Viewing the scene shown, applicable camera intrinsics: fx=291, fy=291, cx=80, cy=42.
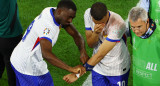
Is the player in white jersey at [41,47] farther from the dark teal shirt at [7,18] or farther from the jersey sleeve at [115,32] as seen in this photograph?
the dark teal shirt at [7,18]

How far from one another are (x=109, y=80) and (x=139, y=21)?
1221 mm

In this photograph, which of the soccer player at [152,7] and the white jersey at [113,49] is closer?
the white jersey at [113,49]

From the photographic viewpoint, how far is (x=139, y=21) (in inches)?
129

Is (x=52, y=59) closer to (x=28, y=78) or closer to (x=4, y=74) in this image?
(x=28, y=78)

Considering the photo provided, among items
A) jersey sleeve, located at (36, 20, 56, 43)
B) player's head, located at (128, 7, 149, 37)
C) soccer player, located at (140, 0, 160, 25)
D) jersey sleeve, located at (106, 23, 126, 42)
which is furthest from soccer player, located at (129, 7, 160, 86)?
jersey sleeve, located at (36, 20, 56, 43)

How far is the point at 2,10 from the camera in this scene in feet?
14.4

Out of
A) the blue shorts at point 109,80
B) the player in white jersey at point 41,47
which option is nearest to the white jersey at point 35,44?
the player in white jersey at point 41,47

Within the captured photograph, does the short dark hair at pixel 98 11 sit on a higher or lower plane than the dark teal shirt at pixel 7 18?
higher

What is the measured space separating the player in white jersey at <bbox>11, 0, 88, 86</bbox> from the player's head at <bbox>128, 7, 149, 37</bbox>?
2.36 feet

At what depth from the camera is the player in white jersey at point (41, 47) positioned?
3494mm

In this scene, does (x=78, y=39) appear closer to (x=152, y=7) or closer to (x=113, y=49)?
(x=113, y=49)

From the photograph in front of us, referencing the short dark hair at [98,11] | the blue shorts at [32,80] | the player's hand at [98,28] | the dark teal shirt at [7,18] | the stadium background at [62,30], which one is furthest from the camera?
the stadium background at [62,30]

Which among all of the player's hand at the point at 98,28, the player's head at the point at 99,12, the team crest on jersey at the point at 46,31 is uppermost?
the player's head at the point at 99,12

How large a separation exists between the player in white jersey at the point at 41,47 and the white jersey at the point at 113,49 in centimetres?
31
